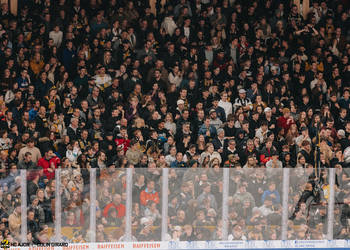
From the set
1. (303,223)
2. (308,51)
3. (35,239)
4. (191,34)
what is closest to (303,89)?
(308,51)

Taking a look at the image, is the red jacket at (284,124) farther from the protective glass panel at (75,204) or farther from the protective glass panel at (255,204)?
the protective glass panel at (75,204)

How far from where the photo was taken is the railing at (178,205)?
12.5 m

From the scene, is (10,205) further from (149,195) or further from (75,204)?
(149,195)

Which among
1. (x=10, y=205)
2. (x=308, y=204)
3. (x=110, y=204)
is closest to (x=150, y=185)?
(x=110, y=204)

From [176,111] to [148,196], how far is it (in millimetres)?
3683

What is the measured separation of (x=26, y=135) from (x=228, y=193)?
422cm

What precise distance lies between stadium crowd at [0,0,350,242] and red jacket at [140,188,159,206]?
0.06 feet

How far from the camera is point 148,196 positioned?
12.7 metres

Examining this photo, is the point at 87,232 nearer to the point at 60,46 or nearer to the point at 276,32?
the point at 60,46

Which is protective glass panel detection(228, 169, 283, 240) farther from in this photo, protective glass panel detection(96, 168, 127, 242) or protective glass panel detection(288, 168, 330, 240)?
protective glass panel detection(96, 168, 127, 242)

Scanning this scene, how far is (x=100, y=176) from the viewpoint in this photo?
41.4 feet

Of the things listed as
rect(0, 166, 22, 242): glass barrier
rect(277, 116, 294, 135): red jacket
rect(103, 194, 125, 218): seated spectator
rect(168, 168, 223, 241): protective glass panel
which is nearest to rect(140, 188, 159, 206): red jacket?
rect(168, 168, 223, 241): protective glass panel

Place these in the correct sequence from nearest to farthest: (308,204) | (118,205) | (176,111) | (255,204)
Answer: (118,205), (255,204), (308,204), (176,111)

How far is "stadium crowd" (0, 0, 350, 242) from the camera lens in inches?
500
